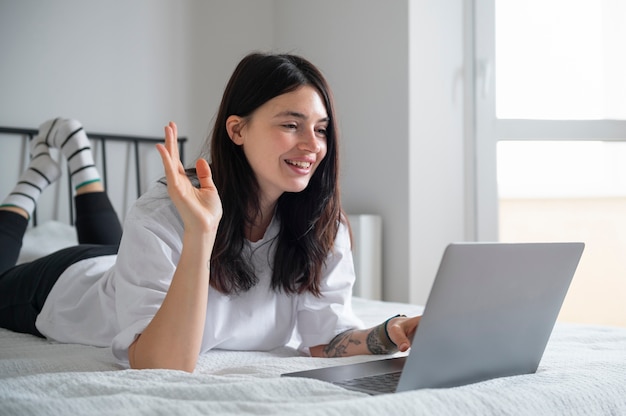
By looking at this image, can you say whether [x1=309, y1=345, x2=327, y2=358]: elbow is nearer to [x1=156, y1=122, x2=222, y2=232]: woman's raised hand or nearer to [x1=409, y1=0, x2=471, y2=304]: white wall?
[x1=156, y1=122, x2=222, y2=232]: woman's raised hand

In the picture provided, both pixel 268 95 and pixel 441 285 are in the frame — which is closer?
pixel 441 285

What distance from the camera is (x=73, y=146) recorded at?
2.54 metres

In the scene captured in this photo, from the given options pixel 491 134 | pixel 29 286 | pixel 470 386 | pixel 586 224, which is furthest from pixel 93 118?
pixel 470 386

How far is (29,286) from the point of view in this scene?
6.15 feet

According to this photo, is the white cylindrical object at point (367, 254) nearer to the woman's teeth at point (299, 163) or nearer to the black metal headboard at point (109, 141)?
the black metal headboard at point (109, 141)

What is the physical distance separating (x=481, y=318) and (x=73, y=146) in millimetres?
1939

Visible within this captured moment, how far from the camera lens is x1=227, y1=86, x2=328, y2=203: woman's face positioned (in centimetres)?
142

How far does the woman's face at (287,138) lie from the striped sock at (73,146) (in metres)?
1.22

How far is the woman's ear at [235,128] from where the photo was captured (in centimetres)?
146

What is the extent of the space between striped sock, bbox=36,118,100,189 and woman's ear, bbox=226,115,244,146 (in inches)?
46.5

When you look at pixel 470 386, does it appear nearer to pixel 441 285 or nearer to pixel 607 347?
pixel 441 285

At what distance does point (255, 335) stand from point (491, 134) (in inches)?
72.2

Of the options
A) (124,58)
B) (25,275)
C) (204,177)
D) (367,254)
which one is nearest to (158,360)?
(204,177)

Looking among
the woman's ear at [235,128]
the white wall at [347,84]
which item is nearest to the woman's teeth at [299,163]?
the woman's ear at [235,128]
